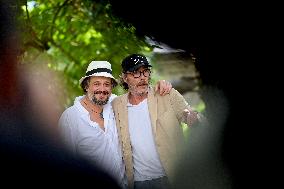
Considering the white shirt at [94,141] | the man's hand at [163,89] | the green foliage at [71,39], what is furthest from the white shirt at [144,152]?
the green foliage at [71,39]

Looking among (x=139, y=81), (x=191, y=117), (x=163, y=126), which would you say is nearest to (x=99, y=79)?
(x=139, y=81)

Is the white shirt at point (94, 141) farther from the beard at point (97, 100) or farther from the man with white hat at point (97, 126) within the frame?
the beard at point (97, 100)

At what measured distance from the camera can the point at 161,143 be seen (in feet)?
11.1

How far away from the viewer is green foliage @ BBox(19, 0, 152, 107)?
508 cm

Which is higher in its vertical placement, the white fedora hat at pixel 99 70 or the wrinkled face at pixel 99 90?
the white fedora hat at pixel 99 70

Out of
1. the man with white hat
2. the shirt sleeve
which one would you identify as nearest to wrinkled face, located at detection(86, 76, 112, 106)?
the man with white hat

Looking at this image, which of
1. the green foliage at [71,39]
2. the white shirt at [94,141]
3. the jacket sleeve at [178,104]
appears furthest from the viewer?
the green foliage at [71,39]

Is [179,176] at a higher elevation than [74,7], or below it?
below

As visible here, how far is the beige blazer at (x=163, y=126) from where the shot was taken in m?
3.40

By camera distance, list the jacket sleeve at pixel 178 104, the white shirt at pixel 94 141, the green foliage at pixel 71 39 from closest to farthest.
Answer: the white shirt at pixel 94 141 < the jacket sleeve at pixel 178 104 < the green foliage at pixel 71 39

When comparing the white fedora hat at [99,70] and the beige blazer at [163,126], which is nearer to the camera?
the beige blazer at [163,126]

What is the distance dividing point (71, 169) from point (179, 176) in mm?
936

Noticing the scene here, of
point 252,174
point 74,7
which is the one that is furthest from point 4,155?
point 74,7

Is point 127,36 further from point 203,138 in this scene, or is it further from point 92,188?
point 92,188
